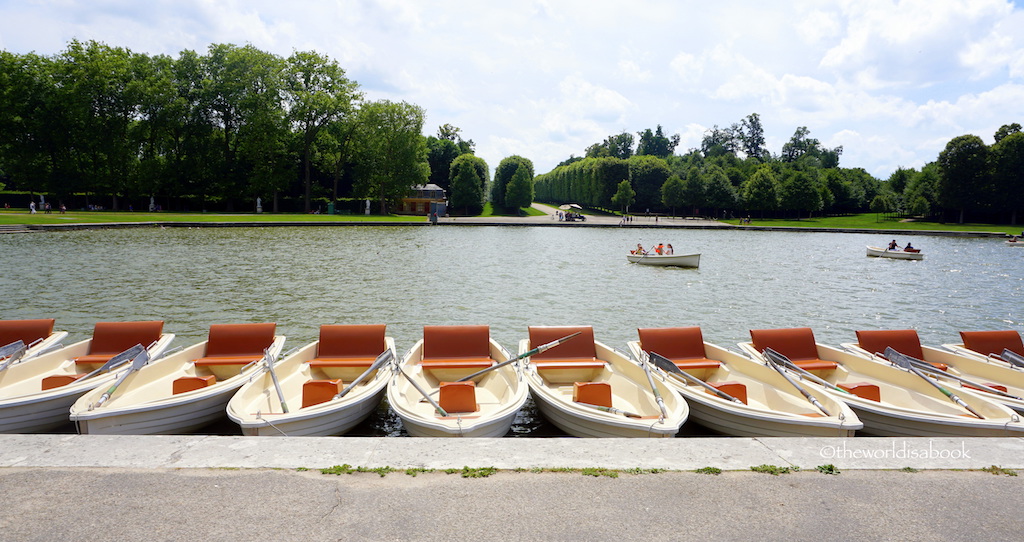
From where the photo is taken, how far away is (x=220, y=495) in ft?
17.7

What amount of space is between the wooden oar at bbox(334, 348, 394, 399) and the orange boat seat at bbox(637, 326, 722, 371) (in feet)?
16.3

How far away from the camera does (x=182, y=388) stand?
941cm

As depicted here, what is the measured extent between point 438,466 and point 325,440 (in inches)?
66.6

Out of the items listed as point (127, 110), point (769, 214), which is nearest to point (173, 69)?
point (127, 110)

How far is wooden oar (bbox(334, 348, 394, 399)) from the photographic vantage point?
30.5 feet

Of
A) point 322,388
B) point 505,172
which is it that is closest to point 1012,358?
point 322,388

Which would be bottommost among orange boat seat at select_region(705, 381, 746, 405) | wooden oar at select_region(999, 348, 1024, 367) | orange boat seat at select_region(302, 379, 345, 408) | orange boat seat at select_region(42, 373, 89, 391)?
orange boat seat at select_region(42, 373, 89, 391)

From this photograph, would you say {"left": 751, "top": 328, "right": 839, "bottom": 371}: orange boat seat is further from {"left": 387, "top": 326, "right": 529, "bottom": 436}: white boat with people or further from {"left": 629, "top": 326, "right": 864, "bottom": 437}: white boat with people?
{"left": 387, "top": 326, "right": 529, "bottom": 436}: white boat with people

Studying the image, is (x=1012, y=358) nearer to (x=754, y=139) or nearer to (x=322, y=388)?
(x=322, y=388)

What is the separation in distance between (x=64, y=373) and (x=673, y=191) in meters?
99.1

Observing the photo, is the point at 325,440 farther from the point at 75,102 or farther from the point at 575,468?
the point at 75,102

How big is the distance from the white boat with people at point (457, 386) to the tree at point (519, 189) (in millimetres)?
91039

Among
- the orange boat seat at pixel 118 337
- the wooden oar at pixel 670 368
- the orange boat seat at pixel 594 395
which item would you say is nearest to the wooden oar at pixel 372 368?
the orange boat seat at pixel 594 395

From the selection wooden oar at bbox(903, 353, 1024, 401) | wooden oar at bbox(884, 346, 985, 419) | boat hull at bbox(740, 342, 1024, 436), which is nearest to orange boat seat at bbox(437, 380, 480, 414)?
boat hull at bbox(740, 342, 1024, 436)
